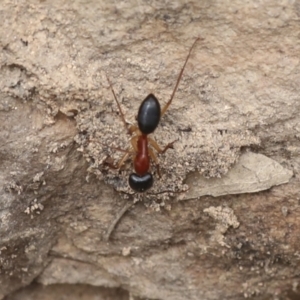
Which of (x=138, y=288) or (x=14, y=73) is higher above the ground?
(x=14, y=73)

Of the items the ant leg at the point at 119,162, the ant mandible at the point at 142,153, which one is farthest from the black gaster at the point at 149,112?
the ant leg at the point at 119,162

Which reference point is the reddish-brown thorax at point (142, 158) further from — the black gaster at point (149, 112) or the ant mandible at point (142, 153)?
the black gaster at point (149, 112)

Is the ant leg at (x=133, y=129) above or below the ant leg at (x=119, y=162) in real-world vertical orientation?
above

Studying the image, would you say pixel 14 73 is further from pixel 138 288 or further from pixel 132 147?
pixel 138 288

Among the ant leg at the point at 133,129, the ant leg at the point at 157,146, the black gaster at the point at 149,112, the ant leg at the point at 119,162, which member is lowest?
the ant leg at the point at 119,162

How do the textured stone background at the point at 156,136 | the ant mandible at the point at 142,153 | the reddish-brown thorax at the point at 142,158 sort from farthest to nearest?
1. the reddish-brown thorax at the point at 142,158
2. the ant mandible at the point at 142,153
3. the textured stone background at the point at 156,136

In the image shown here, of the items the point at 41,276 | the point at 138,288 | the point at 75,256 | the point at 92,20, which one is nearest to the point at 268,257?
the point at 138,288

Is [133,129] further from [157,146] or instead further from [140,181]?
[140,181]
